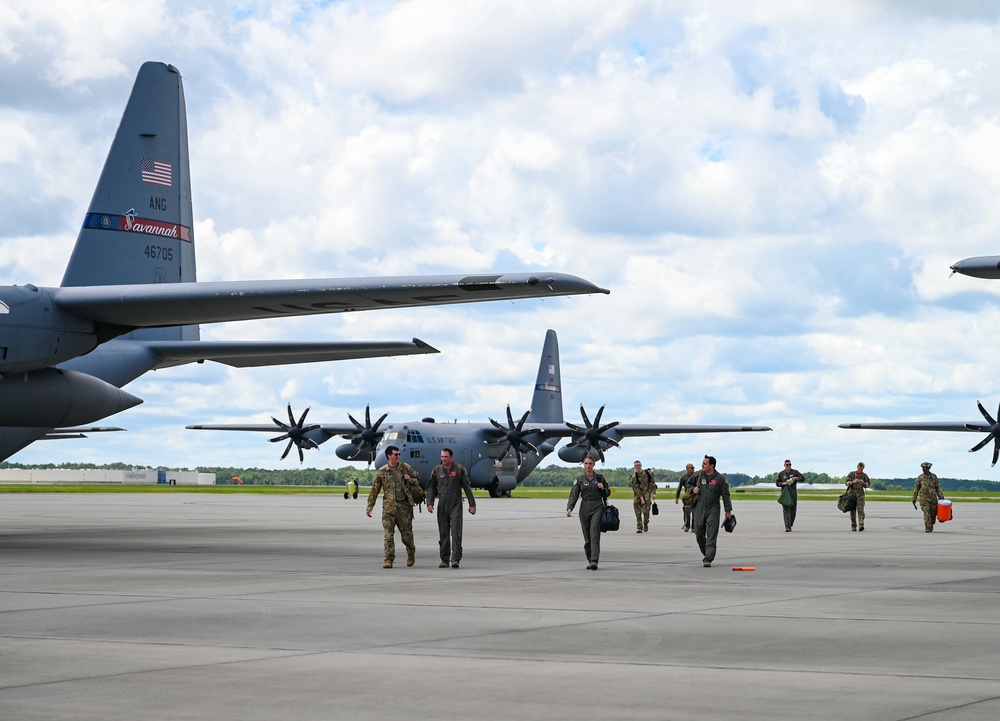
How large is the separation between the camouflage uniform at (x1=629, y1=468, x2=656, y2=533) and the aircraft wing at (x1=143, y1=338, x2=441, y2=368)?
7272mm

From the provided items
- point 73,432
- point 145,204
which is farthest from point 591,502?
point 73,432

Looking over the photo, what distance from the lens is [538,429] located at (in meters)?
57.3

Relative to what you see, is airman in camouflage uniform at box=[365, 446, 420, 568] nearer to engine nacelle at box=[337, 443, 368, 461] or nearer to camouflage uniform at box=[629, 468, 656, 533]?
camouflage uniform at box=[629, 468, 656, 533]

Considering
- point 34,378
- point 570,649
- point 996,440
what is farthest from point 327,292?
point 996,440

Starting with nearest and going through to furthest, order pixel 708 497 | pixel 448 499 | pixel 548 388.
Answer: pixel 448 499 → pixel 708 497 → pixel 548 388

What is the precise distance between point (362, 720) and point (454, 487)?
10.6 meters

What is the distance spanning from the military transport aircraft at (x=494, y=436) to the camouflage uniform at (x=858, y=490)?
21.8 meters

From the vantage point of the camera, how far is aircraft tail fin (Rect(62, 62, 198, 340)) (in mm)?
23625

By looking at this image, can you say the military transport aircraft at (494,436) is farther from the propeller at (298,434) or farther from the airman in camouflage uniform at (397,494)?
the airman in camouflage uniform at (397,494)

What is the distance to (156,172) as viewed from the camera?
81.5 ft

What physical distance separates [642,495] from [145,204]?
42.9 ft

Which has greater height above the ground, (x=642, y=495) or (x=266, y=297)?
(x=266, y=297)

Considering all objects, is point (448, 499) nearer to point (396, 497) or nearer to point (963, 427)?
point (396, 497)

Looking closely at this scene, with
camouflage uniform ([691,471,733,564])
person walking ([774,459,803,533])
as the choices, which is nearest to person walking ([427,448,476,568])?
camouflage uniform ([691,471,733,564])
